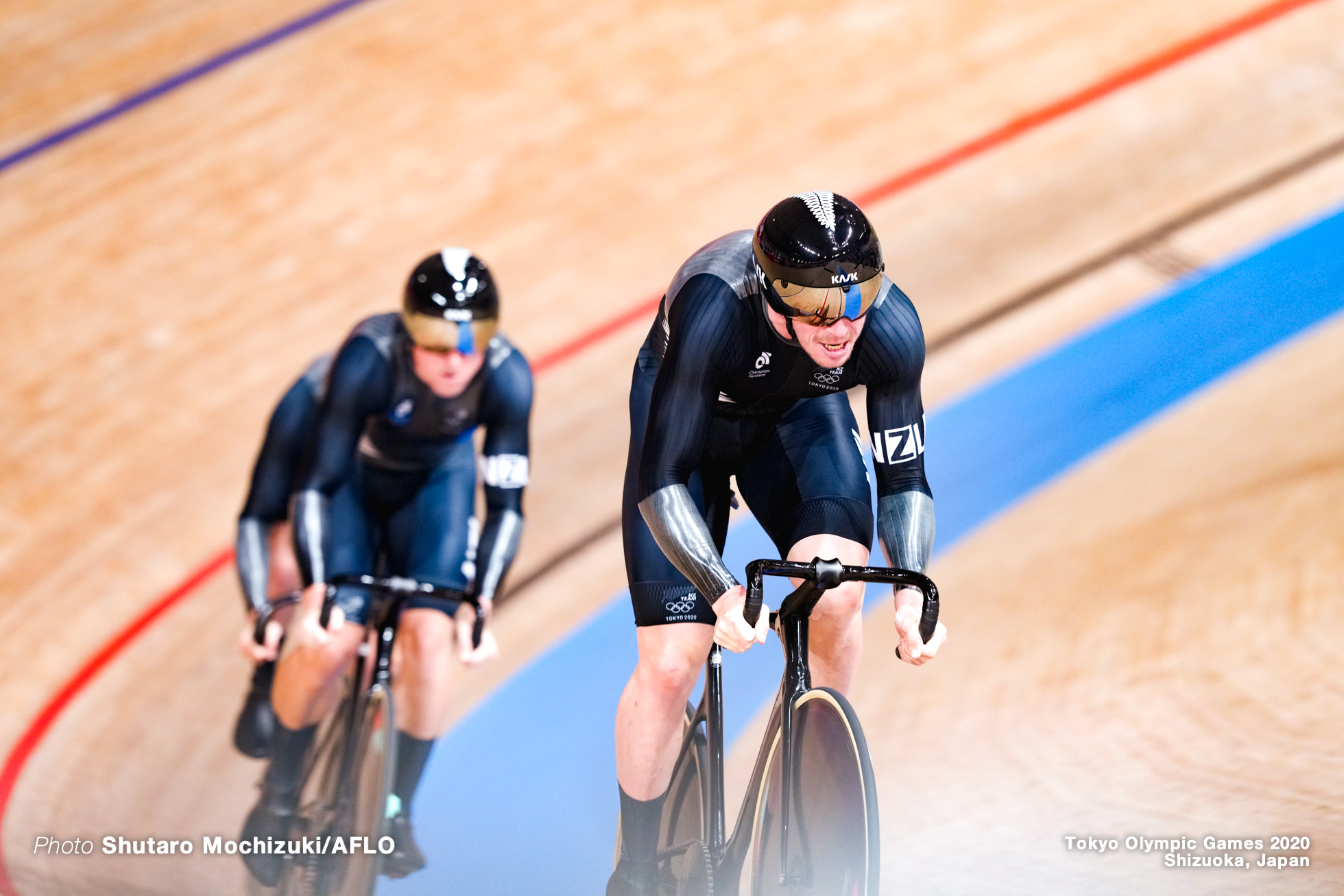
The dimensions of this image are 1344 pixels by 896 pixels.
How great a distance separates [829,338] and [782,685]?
0.57m

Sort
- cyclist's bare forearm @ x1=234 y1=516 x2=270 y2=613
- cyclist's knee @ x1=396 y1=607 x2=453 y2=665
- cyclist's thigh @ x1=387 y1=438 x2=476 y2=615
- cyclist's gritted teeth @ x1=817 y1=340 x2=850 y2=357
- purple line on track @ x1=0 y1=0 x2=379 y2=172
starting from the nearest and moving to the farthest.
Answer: cyclist's gritted teeth @ x1=817 y1=340 x2=850 y2=357 < cyclist's knee @ x1=396 y1=607 x2=453 y2=665 < cyclist's thigh @ x1=387 y1=438 x2=476 y2=615 < cyclist's bare forearm @ x1=234 y1=516 x2=270 y2=613 < purple line on track @ x1=0 y1=0 x2=379 y2=172

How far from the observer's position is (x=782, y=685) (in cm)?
216

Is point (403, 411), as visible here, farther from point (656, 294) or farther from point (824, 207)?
point (656, 294)

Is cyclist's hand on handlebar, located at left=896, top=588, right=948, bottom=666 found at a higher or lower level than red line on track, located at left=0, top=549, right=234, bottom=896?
lower

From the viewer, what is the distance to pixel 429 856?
9.95 ft

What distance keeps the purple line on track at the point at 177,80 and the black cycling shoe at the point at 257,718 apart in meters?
3.41

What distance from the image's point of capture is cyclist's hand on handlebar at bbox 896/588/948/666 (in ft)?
6.42

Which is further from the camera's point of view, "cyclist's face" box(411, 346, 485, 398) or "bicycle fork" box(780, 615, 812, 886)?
"cyclist's face" box(411, 346, 485, 398)

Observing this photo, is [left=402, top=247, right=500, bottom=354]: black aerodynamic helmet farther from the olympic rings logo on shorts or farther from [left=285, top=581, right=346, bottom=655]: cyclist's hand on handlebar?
the olympic rings logo on shorts

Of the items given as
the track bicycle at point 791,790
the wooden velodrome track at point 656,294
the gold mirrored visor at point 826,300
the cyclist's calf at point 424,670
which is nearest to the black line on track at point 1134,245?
the wooden velodrome track at point 656,294

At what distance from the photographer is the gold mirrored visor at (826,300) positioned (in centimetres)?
192

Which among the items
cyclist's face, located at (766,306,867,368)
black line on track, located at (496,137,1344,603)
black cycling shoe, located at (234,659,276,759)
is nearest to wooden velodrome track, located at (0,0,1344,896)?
black line on track, located at (496,137,1344,603)

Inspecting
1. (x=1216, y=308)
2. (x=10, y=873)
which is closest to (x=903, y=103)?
(x=1216, y=308)

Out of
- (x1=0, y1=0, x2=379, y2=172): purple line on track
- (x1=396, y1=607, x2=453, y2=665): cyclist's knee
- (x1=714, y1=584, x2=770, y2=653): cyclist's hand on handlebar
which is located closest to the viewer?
(x1=714, y1=584, x2=770, y2=653): cyclist's hand on handlebar
